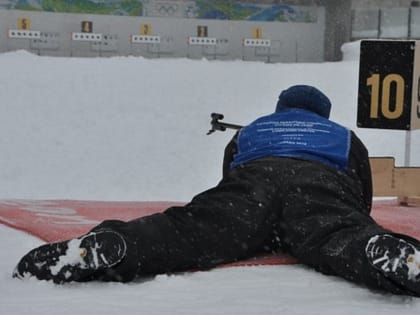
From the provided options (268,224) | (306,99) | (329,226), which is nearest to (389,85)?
(306,99)

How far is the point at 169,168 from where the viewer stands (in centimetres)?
1138

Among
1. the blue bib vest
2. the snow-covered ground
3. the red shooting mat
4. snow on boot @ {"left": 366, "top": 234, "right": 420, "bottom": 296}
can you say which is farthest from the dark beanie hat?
snow on boot @ {"left": 366, "top": 234, "right": 420, "bottom": 296}

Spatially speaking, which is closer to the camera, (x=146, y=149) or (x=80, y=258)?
(x=80, y=258)

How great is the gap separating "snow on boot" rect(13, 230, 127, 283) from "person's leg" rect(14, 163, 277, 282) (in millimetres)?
14

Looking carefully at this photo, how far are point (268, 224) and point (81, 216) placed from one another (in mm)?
1832

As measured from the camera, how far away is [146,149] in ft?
40.1

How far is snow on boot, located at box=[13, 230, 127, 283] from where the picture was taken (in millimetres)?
2949

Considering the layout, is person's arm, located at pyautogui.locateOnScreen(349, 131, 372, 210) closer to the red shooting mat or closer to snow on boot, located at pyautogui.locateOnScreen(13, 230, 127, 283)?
the red shooting mat

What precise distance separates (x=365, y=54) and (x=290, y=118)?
9.11 ft

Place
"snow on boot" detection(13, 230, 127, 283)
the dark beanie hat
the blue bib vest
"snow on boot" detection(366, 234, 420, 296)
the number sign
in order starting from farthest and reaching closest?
the number sign → the dark beanie hat → the blue bib vest → "snow on boot" detection(13, 230, 127, 283) → "snow on boot" detection(366, 234, 420, 296)

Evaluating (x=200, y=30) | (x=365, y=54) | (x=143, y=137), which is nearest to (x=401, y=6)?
(x=200, y=30)

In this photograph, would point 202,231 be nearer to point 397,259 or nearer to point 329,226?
point 329,226

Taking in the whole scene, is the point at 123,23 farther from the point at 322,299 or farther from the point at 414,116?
the point at 322,299

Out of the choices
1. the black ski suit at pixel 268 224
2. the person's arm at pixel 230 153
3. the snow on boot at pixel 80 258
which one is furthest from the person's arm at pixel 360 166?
the snow on boot at pixel 80 258
